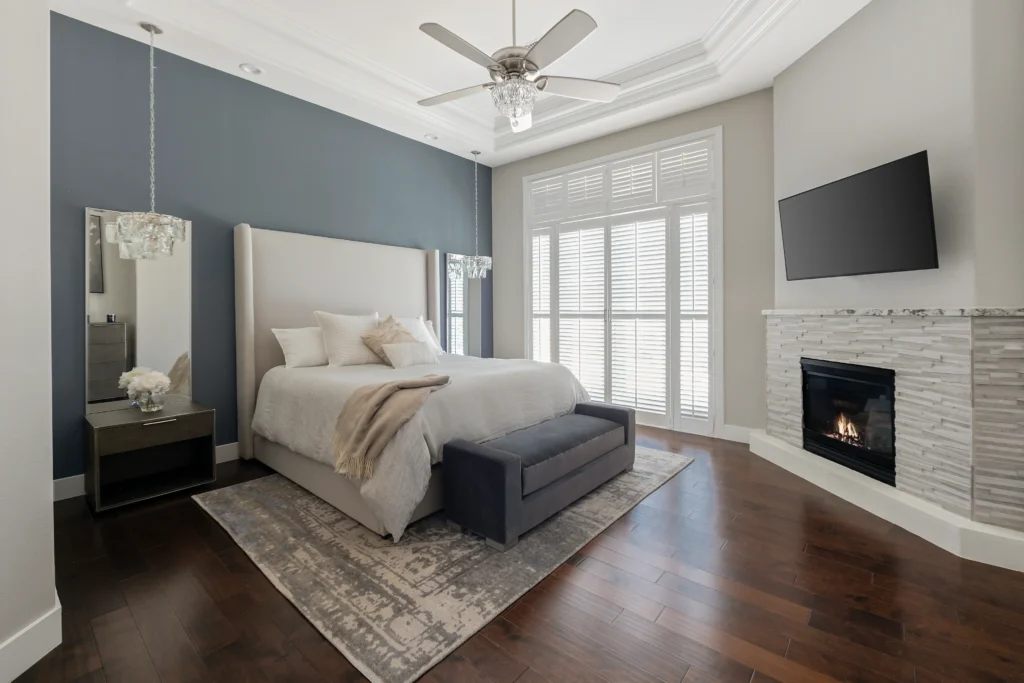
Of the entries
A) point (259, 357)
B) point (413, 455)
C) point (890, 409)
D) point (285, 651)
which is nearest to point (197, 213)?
point (259, 357)

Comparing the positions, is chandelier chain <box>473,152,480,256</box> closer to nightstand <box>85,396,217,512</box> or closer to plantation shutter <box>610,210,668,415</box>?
plantation shutter <box>610,210,668,415</box>

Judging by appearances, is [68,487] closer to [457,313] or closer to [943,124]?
[457,313]

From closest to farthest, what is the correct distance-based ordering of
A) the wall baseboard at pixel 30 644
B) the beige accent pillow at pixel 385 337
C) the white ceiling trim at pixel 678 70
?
1. the wall baseboard at pixel 30 644
2. the white ceiling trim at pixel 678 70
3. the beige accent pillow at pixel 385 337

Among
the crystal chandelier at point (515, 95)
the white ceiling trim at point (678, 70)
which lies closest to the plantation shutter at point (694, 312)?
the white ceiling trim at point (678, 70)

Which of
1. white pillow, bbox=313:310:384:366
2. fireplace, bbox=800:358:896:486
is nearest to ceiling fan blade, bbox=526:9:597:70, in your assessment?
white pillow, bbox=313:310:384:366

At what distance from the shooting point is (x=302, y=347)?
3.66 m

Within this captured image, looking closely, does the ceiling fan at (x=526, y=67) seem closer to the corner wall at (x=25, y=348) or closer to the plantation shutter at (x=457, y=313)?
the corner wall at (x=25, y=348)

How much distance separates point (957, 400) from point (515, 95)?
2.88m

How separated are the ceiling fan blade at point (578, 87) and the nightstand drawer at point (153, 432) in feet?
10.0

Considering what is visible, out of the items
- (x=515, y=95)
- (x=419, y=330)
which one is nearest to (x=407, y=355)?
(x=419, y=330)

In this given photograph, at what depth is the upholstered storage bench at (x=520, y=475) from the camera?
88.4 inches

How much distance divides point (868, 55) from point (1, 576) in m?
4.99

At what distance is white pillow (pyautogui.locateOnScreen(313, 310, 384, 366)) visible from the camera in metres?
3.67

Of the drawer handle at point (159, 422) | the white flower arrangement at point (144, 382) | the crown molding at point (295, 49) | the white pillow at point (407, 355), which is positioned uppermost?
the crown molding at point (295, 49)
